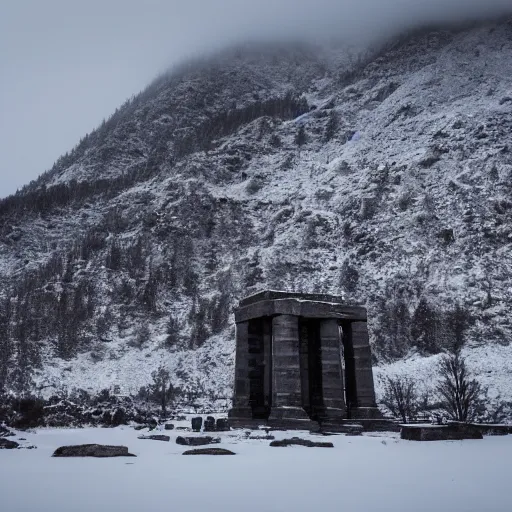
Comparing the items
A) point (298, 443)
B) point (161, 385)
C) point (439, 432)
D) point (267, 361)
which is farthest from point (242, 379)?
point (161, 385)

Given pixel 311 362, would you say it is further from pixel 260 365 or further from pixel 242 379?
pixel 242 379

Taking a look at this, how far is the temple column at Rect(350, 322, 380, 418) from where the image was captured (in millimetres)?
19094

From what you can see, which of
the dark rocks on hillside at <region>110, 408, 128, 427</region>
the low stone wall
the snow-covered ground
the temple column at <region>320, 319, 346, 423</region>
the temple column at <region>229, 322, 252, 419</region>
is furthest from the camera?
the dark rocks on hillside at <region>110, 408, 128, 427</region>

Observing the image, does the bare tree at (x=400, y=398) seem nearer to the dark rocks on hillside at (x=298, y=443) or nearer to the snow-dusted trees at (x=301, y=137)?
the dark rocks on hillside at (x=298, y=443)

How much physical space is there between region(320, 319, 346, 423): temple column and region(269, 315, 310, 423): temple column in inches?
59.7

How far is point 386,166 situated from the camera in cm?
6612

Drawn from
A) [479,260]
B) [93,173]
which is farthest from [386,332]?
[93,173]

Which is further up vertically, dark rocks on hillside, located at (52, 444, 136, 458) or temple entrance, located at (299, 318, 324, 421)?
temple entrance, located at (299, 318, 324, 421)

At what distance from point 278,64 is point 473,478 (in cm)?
14245

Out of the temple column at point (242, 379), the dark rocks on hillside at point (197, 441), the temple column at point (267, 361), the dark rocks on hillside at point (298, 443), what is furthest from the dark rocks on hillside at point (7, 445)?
the temple column at point (267, 361)

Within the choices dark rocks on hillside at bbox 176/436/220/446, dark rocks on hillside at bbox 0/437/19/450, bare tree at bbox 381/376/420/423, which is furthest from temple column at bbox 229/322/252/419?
bare tree at bbox 381/376/420/423

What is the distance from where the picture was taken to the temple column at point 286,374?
17.1 metres

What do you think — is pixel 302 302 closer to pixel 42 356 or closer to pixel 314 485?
pixel 314 485

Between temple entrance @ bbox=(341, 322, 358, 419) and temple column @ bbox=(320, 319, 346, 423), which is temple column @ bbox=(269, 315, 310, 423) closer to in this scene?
temple column @ bbox=(320, 319, 346, 423)
